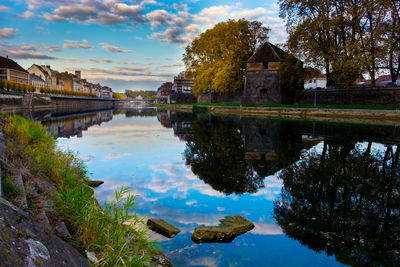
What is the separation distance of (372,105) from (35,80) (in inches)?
3877

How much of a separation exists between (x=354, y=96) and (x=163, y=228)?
111 ft

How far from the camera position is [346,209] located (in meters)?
5.78

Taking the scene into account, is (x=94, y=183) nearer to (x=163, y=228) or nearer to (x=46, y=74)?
(x=163, y=228)

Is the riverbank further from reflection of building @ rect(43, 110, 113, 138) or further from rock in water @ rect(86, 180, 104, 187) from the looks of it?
rock in water @ rect(86, 180, 104, 187)

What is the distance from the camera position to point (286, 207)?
609cm

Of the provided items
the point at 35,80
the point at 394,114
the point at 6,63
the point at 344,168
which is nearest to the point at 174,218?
the point at 344,168

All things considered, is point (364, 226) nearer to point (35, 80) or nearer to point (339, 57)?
point (339, 57)

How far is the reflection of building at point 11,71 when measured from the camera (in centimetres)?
7525

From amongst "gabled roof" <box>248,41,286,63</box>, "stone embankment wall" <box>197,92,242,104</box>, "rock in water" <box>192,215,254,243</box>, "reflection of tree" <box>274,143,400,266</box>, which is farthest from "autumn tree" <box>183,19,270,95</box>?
"rock in water" <box>192,215,254,243</box>

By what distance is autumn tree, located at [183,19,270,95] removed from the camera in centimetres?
4341

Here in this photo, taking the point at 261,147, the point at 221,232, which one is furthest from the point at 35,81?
the point at 221,232

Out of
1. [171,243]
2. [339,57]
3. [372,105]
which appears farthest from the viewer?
[372,105]

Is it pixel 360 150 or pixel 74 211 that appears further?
pixel 360 150

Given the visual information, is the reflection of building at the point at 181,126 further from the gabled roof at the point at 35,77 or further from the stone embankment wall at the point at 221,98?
the gabled roof at the point at 35,77
